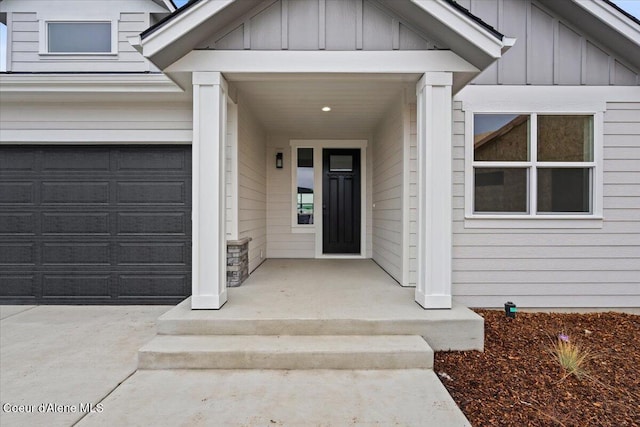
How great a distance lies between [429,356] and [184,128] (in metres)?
4.01

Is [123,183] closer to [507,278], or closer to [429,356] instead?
[429,356]

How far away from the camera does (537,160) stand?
4.54 metres

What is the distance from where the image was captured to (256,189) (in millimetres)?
6348

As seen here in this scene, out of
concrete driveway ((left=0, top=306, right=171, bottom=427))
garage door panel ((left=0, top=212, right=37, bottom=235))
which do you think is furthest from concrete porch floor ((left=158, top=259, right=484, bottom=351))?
garage door panel ((left=0, top=212, right=37, bottom=235))

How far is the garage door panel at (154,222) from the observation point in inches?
193

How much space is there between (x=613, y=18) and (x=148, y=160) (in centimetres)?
595

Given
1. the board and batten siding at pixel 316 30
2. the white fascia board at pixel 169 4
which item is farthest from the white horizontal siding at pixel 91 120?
the white fascia board at pixel 169 4

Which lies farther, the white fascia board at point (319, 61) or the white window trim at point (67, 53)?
the white window trim at point (67, 53)

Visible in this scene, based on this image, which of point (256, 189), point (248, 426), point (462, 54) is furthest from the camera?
point (256, 189)

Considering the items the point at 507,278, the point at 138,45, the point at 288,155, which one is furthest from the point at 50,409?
the point at 288,155

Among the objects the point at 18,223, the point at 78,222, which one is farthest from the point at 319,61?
the point at 18,223

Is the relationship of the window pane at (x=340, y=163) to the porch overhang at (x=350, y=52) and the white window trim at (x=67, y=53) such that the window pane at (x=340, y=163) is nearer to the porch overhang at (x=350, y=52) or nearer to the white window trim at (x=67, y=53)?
the porch overhang at (x=350, y=52)

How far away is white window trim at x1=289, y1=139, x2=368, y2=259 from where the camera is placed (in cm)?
741

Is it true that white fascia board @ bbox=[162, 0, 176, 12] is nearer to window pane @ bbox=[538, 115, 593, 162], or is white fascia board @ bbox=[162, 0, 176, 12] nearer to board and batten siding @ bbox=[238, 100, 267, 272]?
board and batten siding @ bbox=[238, 100, 267, 272]
